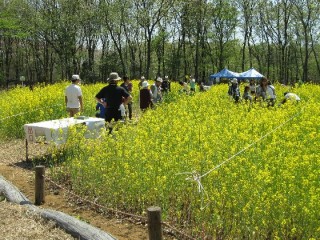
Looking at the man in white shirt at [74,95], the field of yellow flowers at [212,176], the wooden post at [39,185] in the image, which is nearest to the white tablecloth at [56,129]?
the field of yellow flowers at [212,176]

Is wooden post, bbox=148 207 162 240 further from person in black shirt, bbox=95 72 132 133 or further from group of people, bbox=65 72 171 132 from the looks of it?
person in black shirt, bbox=95 72 132 133

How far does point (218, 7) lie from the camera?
46.6m

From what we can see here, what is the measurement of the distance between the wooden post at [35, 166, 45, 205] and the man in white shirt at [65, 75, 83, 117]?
13.1 feet

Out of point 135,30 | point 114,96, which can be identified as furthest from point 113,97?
point 135,30

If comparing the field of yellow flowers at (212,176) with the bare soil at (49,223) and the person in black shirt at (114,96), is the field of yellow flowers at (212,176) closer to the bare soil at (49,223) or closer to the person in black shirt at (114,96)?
the bare soil at (49,223)

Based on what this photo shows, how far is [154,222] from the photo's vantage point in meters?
3.91

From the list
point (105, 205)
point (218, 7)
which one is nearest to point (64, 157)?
point (105, 205)

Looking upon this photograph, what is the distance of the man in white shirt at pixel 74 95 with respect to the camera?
10.2m

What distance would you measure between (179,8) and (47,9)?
13692 mm

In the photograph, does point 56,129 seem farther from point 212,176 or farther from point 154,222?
point 154,222

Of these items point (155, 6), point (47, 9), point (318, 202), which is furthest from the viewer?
point (47, 9)

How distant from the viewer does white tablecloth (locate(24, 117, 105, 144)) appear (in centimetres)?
785

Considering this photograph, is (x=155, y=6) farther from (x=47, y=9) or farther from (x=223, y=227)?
(x=223, y=227)

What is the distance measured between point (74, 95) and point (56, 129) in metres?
2.54
